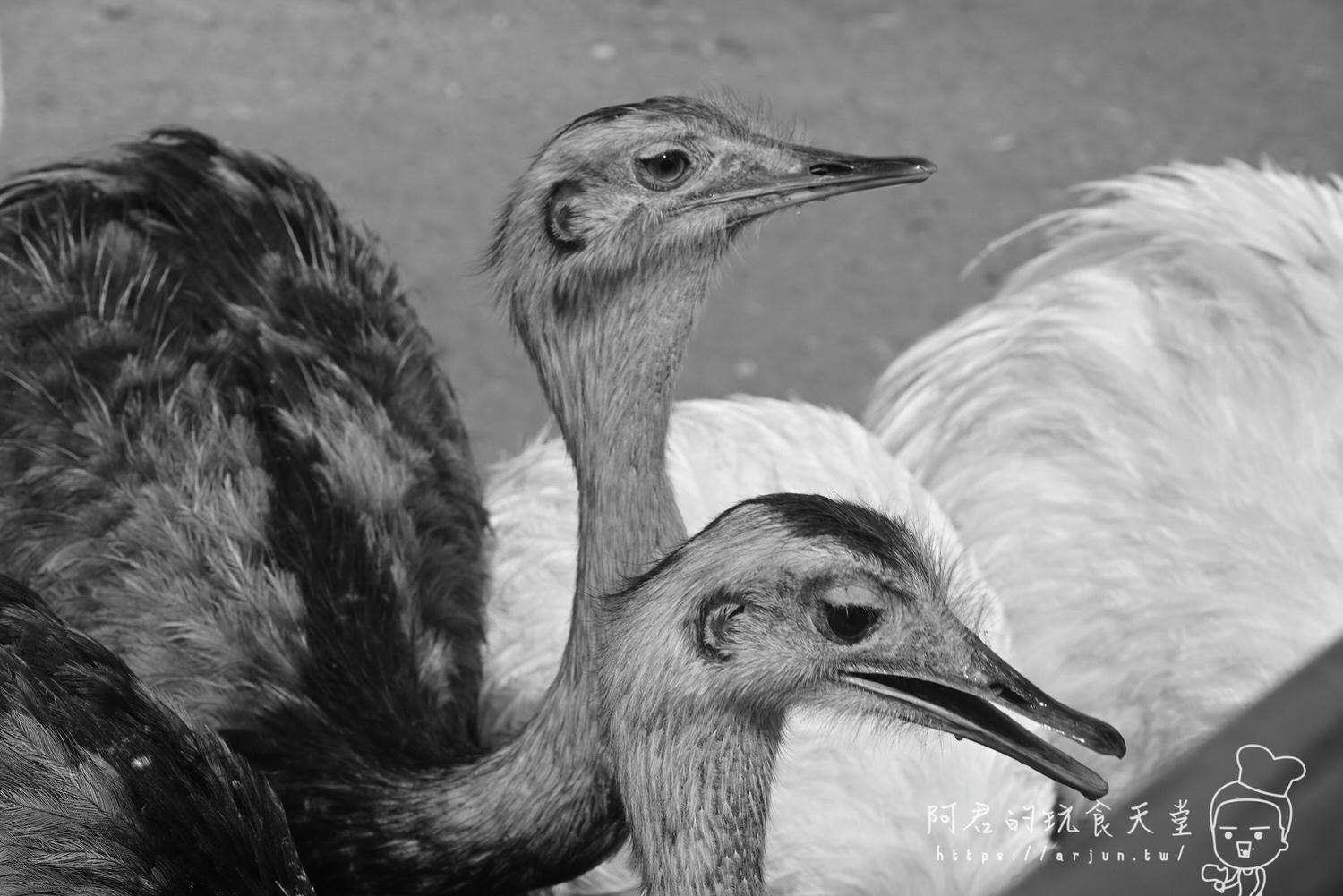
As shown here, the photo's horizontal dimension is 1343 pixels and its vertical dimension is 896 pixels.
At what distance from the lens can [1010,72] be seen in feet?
18.7

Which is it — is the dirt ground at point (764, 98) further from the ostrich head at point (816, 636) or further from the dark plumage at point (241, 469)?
the ostrich head at point (816, 636)

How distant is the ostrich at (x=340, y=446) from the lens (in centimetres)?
214

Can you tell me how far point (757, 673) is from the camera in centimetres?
175

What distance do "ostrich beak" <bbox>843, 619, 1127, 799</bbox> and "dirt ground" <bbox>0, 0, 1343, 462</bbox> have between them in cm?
266

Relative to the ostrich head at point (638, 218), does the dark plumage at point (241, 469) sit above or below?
below

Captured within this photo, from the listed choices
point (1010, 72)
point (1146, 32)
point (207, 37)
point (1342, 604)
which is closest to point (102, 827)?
point (1342, 604)

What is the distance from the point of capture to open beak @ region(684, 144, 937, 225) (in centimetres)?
215

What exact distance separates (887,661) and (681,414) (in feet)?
4.69

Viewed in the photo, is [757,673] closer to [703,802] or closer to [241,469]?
[703,802]

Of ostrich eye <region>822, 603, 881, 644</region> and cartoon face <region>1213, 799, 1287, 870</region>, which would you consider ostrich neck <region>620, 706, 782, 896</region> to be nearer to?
ostrich eye <region>822, 603, 881, 644</region>

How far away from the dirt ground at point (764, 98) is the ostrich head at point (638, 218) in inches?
85.3

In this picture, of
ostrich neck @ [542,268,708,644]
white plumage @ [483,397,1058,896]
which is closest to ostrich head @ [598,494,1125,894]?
white plumage @ [483,397,1058,896]

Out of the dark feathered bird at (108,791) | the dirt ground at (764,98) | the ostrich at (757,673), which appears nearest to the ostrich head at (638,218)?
the ostrich at (757,673)

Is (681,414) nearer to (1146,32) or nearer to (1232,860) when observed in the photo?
(1232,860)
